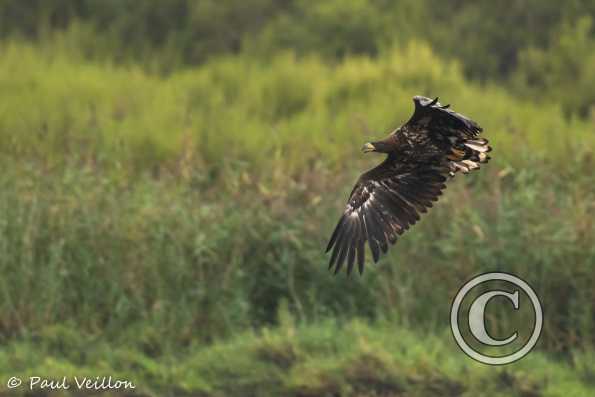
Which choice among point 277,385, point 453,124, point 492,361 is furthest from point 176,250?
point 453,124

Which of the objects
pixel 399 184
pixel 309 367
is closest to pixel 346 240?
pixel 399 184

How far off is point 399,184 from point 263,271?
8.78 ft

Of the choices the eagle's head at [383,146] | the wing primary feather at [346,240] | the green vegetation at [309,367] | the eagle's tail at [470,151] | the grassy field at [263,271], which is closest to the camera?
the eagle's tail at [470,151]

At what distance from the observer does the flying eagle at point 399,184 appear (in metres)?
6.89

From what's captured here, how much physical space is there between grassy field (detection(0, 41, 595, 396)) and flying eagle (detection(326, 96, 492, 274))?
1.77m

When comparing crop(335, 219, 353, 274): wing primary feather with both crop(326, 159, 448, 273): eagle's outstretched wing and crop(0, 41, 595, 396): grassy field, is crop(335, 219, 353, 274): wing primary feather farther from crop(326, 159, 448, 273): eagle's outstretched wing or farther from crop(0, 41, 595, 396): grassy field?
crop(0, 41, 595, 396): grassy field

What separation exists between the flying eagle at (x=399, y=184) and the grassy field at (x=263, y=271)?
1.77 metres

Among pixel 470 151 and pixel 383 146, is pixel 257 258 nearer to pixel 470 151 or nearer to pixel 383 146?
pixel 383 146

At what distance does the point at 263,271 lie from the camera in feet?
32.6

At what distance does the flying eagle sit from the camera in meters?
6.89

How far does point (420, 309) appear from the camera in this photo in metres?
9.66

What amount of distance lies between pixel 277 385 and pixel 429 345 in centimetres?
105

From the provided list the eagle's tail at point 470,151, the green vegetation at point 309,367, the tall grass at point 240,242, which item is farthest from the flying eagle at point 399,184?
the tall grass at point 240,242

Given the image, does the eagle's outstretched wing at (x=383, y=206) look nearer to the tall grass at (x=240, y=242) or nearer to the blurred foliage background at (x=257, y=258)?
the blurred foliage background at (x=257, y=258)
